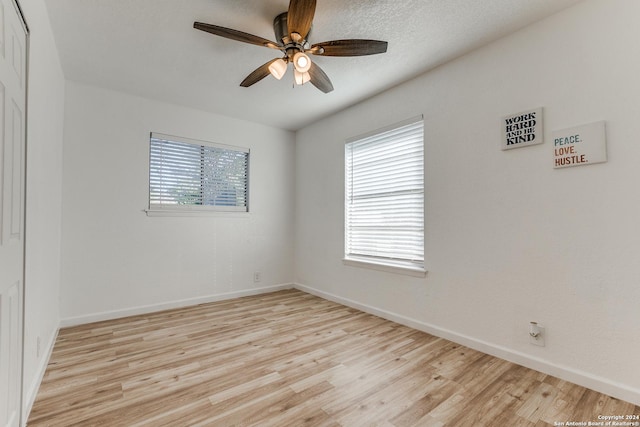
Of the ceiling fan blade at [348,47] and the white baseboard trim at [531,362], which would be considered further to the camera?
the ceiling fan blade at [348,47]

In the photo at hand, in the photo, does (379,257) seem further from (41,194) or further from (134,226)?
(41,194)

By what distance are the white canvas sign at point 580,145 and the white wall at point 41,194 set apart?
3.41m

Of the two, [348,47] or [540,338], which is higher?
[348,47]

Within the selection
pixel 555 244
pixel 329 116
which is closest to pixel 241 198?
pixel 329 116

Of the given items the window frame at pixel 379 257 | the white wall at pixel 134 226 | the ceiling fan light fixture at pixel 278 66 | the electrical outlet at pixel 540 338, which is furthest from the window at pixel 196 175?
the electrical outlet at pixel 540 338

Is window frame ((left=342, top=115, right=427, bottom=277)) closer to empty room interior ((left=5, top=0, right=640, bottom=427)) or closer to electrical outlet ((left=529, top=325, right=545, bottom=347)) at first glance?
empty room interior ((left=5, top=0, right=640, bottom=427))

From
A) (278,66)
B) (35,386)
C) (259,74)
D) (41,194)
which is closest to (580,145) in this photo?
(278,66)

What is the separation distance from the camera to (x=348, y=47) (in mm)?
2131

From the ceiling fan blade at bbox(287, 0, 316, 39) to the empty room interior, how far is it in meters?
0.02

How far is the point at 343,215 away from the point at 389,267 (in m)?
1.00

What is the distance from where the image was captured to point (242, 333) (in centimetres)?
296

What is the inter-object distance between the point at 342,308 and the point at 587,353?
2370mm

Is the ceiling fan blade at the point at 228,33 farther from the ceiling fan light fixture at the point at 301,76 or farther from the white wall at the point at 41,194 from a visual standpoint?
the white wall at the point at 41,194

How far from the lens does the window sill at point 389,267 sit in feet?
10.0
